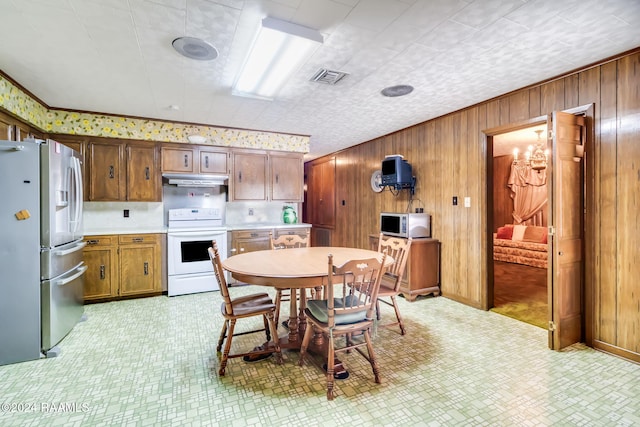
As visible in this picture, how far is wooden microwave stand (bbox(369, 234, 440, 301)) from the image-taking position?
3.94 metres

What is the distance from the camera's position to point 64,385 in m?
2.08

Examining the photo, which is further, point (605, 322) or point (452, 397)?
point (605, 322)

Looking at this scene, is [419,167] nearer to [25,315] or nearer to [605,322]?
[605,322]

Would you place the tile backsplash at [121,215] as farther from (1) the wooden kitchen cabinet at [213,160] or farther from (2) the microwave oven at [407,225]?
(2) the microwave oven at [407,225]

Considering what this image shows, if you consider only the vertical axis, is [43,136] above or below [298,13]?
below

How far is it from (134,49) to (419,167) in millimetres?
3725

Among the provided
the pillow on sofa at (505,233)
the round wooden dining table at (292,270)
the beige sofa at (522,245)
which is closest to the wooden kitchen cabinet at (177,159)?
the round wooden dining table at (292,270)

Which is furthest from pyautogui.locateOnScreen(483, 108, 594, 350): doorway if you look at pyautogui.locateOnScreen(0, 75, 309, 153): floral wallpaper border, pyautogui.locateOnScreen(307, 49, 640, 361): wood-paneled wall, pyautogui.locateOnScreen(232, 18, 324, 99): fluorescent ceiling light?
pyautogui.locateOnScreen(0, 75, 309, 153): floral wallpaper border

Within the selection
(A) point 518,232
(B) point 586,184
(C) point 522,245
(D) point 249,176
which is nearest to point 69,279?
(D) point 249,176

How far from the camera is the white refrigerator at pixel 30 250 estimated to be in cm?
235

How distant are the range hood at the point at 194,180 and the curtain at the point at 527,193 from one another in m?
6.43

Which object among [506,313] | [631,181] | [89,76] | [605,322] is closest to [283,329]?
[506,313]

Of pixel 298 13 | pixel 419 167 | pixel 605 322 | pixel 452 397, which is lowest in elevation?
pixel 452 397

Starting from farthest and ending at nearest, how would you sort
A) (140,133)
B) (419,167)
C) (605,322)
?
1. (419,167)
2. (140,133)
3. (605,322)
